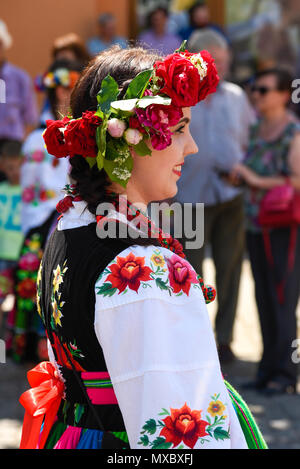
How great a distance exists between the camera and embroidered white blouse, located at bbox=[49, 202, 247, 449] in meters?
1.55

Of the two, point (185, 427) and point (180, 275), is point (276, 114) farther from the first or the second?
point (185, 427)

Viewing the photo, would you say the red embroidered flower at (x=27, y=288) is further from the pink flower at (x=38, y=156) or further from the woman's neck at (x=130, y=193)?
the woman's neck at (x=130, y=193)

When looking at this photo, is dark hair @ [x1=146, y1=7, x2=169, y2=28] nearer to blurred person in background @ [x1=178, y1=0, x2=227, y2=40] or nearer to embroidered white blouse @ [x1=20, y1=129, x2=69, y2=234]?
blurred person in background @ [x1=178, y1=0, x2=227, y2=40]

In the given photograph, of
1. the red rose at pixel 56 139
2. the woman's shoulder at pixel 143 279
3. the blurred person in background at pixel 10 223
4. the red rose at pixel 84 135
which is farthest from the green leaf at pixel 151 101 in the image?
the blurred person in background at pixel 10 223

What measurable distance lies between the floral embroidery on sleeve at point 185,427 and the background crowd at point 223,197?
115 inches

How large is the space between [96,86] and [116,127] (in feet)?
0.52

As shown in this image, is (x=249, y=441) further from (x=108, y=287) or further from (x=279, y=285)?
(x=279, y=285)

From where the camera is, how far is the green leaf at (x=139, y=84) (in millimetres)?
1751

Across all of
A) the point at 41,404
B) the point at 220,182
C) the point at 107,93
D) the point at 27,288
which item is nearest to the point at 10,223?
the point at 27,288

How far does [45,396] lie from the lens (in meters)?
1.89

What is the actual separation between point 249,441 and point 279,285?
9.23 ft

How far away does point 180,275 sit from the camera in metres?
1.64

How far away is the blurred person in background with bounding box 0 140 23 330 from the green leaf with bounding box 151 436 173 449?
361cm
